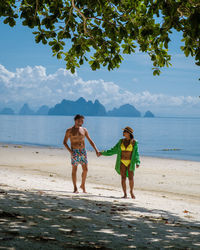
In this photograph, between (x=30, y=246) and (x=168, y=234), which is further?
(x=168, y=234)

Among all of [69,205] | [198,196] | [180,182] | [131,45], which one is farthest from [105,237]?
[180,182]

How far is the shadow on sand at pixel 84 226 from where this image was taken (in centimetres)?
428

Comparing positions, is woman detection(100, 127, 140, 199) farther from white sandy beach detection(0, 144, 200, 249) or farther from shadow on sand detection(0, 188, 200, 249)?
shadow on sand detection(0, 188, 200, 249)

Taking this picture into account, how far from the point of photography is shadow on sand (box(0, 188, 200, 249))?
4281 millimetres

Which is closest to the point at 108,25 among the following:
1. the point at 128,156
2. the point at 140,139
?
the point at 128,156

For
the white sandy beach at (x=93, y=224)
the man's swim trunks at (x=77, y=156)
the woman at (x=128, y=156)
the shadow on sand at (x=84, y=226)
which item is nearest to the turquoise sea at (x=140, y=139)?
the woman at (x=128, y=156)

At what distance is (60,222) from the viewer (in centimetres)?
531

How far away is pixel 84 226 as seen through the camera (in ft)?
17.2

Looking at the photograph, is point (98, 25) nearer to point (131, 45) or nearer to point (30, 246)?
point (131, 45)

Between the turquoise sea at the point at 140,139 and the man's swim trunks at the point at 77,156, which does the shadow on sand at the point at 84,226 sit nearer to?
the man's swim trunks at the point at 77,156

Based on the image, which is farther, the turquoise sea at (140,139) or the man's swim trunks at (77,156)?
the turquoise sea at (140,139)

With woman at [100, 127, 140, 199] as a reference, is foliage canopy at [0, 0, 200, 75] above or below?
above

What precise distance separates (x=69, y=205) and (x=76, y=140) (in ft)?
7.99

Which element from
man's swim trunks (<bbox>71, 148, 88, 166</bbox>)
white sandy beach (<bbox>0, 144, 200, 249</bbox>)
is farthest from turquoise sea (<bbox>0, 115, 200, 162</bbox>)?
white sandy beach (<bbox>0, 144, 200, 249</bbox>)
